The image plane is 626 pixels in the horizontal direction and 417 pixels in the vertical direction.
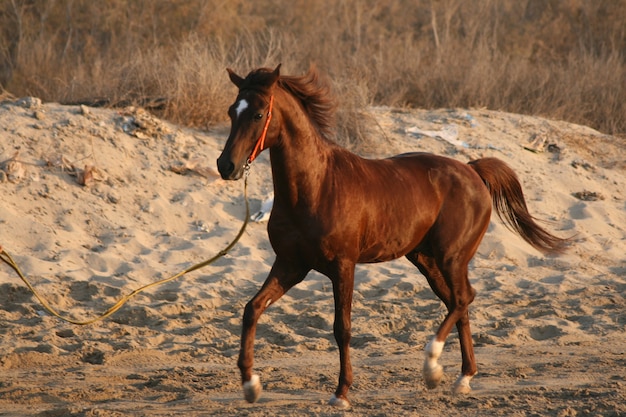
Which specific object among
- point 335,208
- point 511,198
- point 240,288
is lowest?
point 240,288

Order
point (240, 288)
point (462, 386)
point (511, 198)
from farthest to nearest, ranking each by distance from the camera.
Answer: point (240, 288), point (511, 198), point (462, 386)

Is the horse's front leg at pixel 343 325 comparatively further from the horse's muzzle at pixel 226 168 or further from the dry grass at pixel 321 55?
the dry grass at pixel 321 55

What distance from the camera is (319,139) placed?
5.29 meters

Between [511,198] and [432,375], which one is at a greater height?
[511,198]

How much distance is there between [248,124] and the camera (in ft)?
15.6

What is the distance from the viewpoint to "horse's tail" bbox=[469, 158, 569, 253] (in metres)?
6.55

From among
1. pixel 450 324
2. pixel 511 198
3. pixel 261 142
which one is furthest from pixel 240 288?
pixel 261 142

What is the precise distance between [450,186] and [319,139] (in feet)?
3.74

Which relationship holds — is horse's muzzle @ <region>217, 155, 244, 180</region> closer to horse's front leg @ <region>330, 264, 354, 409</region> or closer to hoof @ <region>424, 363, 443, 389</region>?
horse's front leg @ <region>330, 264, 354, 409</region>

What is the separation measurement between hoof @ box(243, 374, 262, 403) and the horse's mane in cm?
152

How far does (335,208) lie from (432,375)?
123 centimetres

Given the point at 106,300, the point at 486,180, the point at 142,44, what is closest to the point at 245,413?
the point at 486,180

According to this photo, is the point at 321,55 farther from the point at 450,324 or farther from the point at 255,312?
the point at 255,312

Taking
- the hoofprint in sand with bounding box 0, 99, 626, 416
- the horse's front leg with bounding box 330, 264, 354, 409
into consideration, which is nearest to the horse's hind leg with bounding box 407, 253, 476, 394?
the hoofprint in sand with bounding box 0, 99, 626, 416
